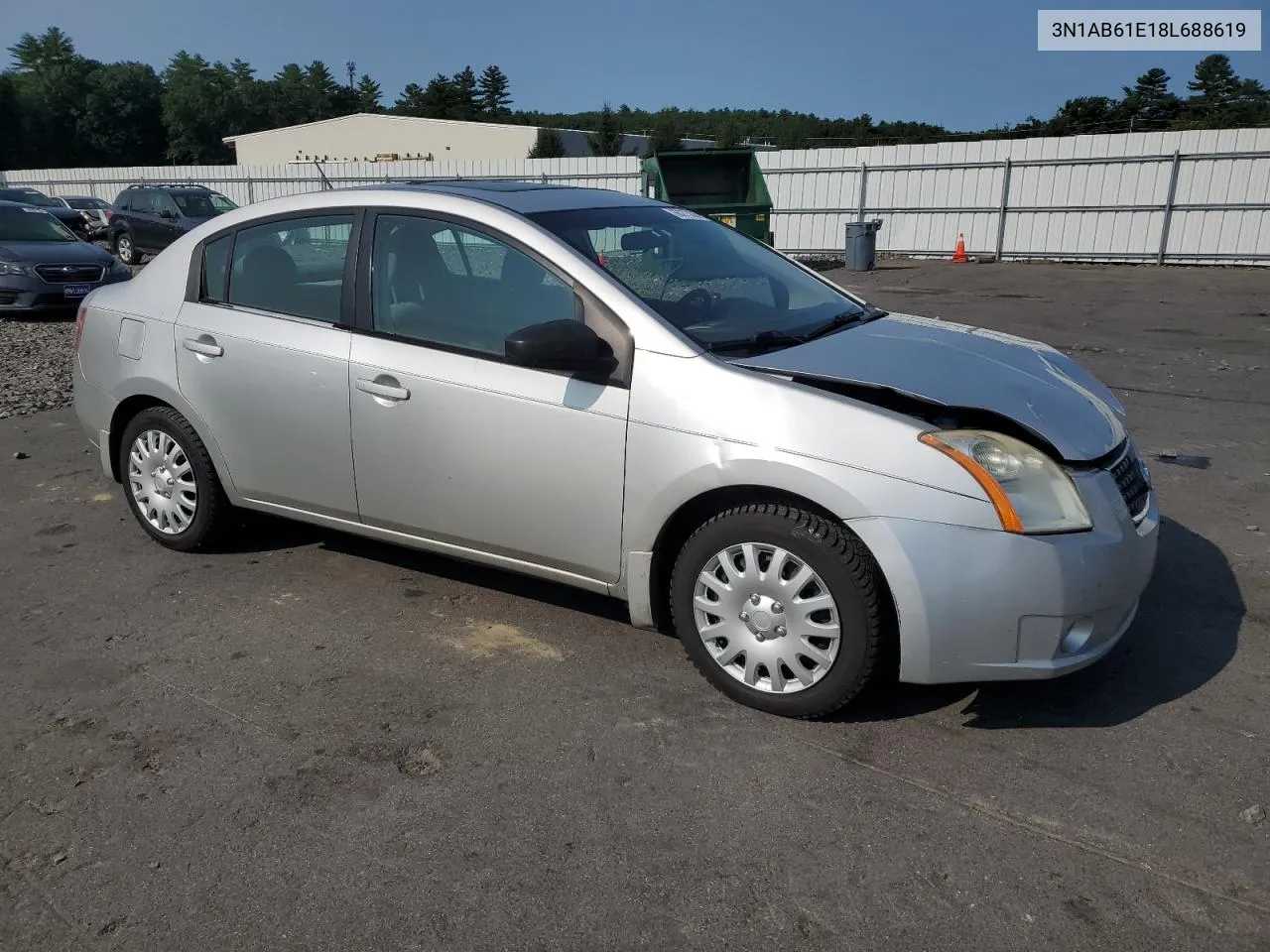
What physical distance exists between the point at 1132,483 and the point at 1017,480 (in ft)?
2.14

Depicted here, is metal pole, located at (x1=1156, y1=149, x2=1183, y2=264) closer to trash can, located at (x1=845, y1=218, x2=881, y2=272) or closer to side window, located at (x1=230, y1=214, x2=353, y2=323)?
trash can, located at (x1=845, y1=218, x2=881, y2=272)

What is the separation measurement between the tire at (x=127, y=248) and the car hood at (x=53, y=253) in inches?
331

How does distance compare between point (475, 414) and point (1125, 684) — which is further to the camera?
point (475, 414)

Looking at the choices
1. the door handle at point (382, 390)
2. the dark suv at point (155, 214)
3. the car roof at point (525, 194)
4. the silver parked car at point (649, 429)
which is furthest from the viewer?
the dark suv at point (155, 214)

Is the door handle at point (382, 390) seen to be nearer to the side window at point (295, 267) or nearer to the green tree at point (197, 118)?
the side window at point (295, 267)

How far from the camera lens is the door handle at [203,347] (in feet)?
14.8

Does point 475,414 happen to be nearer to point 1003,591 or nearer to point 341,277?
point 341,277

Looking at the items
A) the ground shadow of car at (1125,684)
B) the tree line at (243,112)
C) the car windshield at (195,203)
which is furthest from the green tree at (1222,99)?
the ground shadow of car at (1125,684)

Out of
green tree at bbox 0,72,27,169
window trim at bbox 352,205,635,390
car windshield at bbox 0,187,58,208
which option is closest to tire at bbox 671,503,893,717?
window trim at bbox 352,205,635,390

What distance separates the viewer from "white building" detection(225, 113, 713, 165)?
2109 inches

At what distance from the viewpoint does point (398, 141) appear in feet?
182

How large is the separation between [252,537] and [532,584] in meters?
1.65

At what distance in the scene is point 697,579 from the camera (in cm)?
346

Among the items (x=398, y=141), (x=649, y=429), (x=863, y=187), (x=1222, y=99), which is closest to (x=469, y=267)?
(x=649, y=429)
